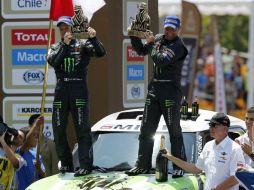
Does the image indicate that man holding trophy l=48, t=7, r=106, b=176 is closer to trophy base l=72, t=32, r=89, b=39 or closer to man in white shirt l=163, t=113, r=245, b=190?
trophy base l=72, t=32, r=89, b=39

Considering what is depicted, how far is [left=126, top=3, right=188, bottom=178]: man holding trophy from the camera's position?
8844 millimetres

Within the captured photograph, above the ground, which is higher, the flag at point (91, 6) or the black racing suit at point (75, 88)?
the flag at point (91, 6)

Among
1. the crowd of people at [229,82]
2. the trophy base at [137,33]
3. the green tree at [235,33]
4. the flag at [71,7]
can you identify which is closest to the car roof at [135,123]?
the trophy base at [137,33]

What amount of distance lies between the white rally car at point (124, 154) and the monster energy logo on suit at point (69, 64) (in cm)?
90

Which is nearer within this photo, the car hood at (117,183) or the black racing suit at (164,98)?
the car hood at (117,183)

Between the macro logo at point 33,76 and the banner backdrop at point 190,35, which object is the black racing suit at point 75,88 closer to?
the macro logo at point 33,76

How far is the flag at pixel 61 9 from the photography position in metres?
10.2

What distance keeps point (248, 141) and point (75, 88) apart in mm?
2007

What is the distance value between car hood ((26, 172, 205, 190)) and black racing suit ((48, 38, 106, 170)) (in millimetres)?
413

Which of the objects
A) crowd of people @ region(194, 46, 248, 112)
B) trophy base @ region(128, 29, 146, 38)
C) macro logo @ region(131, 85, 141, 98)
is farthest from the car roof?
crowd of people @ region(194, 46, 248, 112)

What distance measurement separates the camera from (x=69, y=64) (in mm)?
9156

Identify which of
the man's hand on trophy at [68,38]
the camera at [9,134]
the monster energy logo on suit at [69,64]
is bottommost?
the camera at [9,134]

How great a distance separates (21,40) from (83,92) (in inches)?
131

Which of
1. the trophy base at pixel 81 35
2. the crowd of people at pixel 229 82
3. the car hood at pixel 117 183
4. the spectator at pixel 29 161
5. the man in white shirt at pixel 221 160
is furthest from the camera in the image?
the crowd of people at pixel 229 82
